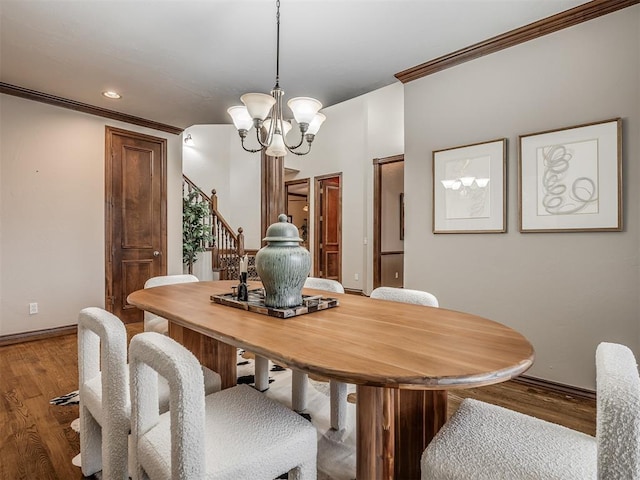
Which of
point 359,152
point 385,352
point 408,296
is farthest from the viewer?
point 359,152

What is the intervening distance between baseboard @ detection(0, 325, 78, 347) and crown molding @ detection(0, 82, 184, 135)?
234cm

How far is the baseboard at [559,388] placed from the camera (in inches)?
88.7

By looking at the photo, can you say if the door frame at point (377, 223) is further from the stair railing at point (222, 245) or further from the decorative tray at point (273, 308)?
the decorative tray at point (273, 308)

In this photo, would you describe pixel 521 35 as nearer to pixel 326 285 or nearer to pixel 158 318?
pixel 326 285

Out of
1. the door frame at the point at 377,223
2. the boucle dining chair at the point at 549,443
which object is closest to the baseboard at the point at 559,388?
the boucle dining chair at the point at 549,443

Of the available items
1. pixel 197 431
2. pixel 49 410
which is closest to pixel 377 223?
pixel 49 410

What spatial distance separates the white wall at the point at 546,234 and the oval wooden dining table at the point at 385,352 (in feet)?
4.39

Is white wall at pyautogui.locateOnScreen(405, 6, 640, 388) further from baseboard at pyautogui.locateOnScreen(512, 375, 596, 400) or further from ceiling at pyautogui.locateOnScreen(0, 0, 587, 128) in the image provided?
ceiling at pyautogui.locateOnScreen(0, 0, 587, 128)

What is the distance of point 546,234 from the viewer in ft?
7.90

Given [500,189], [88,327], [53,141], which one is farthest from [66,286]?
[500,189]

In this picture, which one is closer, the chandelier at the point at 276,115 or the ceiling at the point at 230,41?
the chandelier at the point at 276,115

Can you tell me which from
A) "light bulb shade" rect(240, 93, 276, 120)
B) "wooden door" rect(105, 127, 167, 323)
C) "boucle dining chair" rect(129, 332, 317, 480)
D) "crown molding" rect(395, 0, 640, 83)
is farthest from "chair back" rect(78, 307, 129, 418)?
"wooden door" rect(105, 127, 167, 323)

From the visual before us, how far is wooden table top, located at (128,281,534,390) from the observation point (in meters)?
0.83

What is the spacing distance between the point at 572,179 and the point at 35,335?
4.88 m
